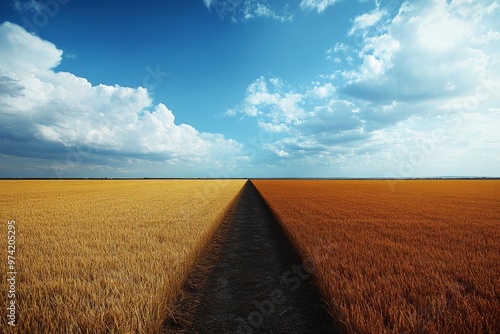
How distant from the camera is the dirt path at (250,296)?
14.6 ft

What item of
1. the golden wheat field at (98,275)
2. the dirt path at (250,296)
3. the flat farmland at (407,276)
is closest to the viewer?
the flat farmland at (407,276)

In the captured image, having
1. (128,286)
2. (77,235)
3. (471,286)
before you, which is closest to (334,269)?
(471,286)

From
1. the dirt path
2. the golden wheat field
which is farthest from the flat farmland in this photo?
the golden wheat field

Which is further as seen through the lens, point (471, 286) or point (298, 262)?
point (298, 262)

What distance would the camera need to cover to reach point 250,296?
18.2 ft

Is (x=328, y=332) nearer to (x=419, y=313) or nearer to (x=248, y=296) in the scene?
(x=419, y=313)

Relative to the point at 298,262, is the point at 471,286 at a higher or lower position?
higher

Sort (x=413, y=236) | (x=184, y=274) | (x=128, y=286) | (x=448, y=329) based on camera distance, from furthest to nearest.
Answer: (x=413, y=236) → (x=184, y=274) → (x=128, y=286) → (x=448, y=329)

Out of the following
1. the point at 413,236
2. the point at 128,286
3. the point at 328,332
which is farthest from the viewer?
the point at 413,236

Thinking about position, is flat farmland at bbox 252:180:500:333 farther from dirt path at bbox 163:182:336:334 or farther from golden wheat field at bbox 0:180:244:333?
golden wheat field at bbox 0:180:244:333

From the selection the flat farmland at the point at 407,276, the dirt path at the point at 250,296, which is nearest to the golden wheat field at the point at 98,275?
the dirt path at the point at 250,296

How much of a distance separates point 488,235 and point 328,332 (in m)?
9.46

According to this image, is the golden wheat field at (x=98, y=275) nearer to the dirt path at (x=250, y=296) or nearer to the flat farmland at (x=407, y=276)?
the dirt path at (x=250, y=296)

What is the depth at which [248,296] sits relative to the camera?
555 centimetres
